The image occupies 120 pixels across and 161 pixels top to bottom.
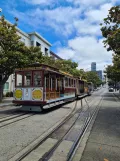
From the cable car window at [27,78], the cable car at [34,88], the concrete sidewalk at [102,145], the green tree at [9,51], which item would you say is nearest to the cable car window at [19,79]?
the cable car at [34,88]

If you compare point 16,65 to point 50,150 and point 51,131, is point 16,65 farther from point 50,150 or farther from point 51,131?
point 50,150

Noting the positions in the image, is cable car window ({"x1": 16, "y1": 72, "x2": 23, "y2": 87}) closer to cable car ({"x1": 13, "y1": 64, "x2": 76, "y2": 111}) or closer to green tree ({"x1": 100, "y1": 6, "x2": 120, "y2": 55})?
cable car ({"x1": 13, "y1": 64, "x2": 76, "y2": 111})

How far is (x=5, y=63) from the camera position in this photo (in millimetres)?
Answer: 17531

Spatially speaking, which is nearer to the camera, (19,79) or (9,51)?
(19,79)

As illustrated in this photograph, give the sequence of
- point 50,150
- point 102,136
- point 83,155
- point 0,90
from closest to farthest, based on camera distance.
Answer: point 83,155, point 50,150, point 102,136, point 0,90

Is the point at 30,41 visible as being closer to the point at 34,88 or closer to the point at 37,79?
the point at 37,79

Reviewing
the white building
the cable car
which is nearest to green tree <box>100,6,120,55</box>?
the cable car

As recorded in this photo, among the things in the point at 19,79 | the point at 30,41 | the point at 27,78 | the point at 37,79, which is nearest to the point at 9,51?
the point at 19,79

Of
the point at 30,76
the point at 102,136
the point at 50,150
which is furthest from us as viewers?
the point at 30,76

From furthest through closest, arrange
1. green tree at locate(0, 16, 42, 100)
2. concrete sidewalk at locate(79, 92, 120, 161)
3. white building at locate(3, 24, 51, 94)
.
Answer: white building at locate(3, 24, 51, 94) < green tree at locate(0, 16, 42, 100) < concrete sidewalk at locate(79, 92, 120, 161)

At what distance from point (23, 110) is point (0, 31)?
30.8 feet

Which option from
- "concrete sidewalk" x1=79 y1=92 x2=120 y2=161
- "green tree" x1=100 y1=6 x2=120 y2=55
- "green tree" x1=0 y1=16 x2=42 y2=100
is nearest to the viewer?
"concrete sidewalk" x1=79 y1=92 x2=120 y2=161

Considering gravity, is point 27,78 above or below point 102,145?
above

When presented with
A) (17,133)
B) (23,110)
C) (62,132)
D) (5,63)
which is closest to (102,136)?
(62,132)
